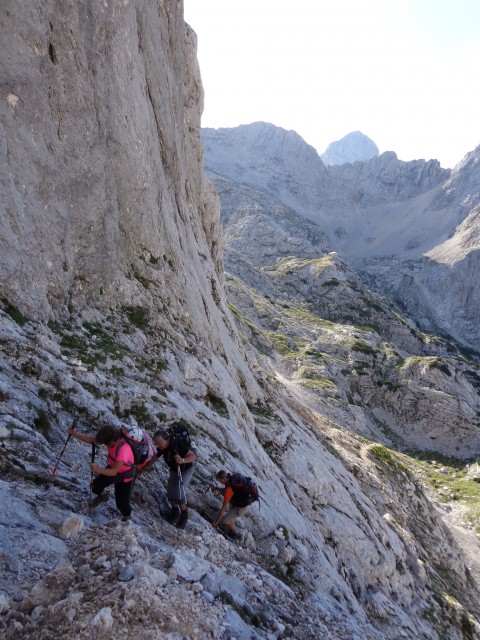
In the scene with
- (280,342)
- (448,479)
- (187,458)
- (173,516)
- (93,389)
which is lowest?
(448,479)

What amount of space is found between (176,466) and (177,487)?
1.68 ft

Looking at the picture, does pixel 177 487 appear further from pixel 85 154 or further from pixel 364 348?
pixel 364 348

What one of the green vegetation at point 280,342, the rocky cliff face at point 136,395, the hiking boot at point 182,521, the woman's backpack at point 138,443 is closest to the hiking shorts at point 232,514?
the rocky cliff face at point 136,395

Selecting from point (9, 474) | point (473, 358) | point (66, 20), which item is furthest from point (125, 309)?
point (473, 358)

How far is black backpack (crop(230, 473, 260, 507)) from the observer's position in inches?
461

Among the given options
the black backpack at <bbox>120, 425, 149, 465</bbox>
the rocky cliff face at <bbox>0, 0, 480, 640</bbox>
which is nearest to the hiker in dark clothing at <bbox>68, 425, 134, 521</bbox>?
the black backpack at <bbox>120, 425, 149, 465</bbox>

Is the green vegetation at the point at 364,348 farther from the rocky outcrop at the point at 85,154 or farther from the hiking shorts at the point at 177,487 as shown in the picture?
the hiking shorts at the point at 177,487

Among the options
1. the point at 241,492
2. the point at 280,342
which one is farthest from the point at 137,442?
the point at 280,342

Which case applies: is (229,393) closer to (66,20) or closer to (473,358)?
(66,20)

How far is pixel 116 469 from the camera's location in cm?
834

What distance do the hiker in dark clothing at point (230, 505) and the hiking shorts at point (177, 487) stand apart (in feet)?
4.61

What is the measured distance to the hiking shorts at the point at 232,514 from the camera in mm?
11938

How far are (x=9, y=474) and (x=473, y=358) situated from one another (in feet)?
611

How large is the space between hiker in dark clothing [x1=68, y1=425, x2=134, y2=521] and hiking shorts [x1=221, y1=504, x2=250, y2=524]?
4068 millimetres
